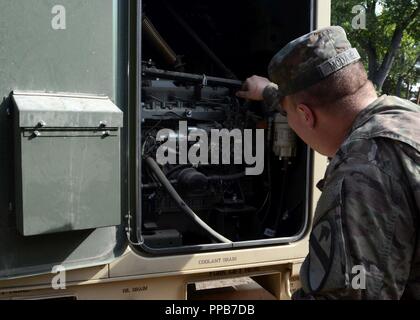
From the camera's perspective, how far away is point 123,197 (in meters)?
2.19

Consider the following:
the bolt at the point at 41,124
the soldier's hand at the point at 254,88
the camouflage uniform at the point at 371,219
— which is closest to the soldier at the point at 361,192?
the camouflage uniform at the point at 371,219

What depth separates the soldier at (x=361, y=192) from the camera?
133 centimetres

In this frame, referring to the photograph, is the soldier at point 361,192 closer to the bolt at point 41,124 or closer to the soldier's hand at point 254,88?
the bolt at point 41,124

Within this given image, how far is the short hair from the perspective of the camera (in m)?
1.58

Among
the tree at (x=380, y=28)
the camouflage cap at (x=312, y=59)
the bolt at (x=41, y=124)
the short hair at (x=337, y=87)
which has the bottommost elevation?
the bolt at (x=41, y=124)

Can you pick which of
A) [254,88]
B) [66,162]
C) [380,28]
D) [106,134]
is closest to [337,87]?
[106,134]

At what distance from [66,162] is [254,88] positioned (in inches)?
54.4

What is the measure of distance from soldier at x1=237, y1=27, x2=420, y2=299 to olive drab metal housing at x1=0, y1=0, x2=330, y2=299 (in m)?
0.89

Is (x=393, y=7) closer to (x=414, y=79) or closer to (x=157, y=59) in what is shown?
(x=414, y=79)

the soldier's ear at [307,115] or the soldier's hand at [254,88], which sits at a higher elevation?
the soldier's hand at [254,88]

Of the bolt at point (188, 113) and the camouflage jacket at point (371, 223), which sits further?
the bolt at point (188, 113)

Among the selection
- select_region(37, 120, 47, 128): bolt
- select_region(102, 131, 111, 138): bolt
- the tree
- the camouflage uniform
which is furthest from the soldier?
the tree
